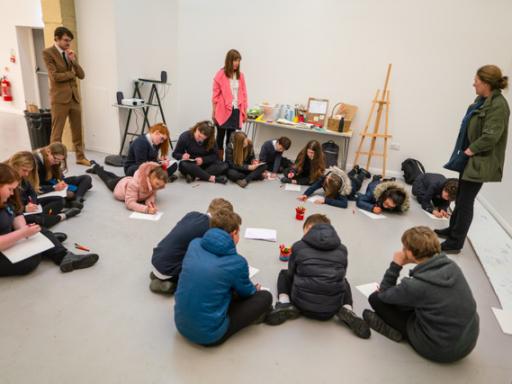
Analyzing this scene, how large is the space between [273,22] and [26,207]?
4.50 m

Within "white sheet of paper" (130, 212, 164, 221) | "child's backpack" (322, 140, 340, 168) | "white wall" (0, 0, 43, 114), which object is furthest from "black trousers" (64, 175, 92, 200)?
"white wall" (0, 0, 43, 114)

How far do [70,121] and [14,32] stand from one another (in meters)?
3.64

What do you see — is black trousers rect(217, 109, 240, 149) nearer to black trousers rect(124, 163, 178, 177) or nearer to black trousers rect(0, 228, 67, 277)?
black trousers rect(124, 163, 178, 177)

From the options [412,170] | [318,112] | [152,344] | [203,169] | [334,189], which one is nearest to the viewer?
[152,344]

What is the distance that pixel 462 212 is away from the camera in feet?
10.1

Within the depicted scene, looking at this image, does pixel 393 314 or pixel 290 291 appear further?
pixel 290 291

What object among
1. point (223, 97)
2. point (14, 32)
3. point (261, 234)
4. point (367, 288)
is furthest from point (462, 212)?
point (14, 32)

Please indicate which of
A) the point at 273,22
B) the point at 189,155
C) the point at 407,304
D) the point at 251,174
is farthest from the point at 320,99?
the point at 407,304

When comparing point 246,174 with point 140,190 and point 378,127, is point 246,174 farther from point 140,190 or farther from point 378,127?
point 378,127

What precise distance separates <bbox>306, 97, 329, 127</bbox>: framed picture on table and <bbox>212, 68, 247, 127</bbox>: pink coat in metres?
1.22

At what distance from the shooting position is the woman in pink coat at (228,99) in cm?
473

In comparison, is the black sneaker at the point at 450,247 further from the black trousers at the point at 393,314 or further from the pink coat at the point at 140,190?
the pink coat at the point at 140,190

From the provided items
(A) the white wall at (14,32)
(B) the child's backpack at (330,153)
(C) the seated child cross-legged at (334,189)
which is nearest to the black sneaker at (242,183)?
(C) the seated child cross-legged at (334,189)

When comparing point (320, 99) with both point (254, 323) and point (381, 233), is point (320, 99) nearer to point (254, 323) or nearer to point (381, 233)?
point (381, 233)
